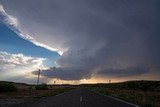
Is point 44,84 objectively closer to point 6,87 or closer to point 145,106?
point 6,87

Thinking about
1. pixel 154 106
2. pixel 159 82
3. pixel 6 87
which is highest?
pixel 159 82

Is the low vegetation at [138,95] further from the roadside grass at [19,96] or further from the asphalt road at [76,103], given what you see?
the roadside grass at [19,96]

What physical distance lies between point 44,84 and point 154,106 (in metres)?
63.8

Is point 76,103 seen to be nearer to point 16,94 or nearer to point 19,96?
point 19,96

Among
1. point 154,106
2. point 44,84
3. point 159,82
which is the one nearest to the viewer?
point 154,106

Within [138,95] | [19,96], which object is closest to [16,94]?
[19,96]

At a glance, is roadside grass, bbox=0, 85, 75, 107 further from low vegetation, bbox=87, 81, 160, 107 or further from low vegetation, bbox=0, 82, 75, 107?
low vegetation, bbox=87, 81, 160, 107

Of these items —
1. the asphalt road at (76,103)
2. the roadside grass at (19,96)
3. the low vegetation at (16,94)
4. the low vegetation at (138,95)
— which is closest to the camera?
the asphalt road at (76,103)

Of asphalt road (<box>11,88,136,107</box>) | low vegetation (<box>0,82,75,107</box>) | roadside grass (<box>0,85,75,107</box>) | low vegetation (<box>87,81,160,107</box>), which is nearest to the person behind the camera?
asphalt road (<box>11,88,136,107</box>)

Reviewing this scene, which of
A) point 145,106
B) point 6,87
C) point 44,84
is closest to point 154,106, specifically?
point 145,106

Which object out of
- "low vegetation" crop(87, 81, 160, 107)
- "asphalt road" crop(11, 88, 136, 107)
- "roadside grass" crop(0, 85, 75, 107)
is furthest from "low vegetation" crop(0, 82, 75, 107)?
"low vegetation" crop(87, 81, 160, 107)

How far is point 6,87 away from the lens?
172 feet

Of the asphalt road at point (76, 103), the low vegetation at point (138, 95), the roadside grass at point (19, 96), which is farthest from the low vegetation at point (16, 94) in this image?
the low vegetation at point (138, 95)

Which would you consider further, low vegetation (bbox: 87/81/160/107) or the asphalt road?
low vegetation (bbox: 87/81/160/107)
